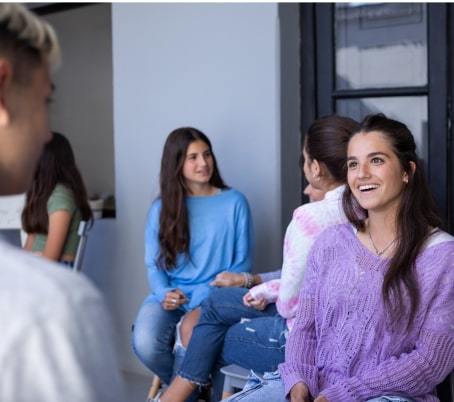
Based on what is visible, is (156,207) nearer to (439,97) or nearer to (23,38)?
(439,97)

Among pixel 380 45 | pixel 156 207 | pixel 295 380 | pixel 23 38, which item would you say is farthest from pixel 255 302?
pixel 23 38

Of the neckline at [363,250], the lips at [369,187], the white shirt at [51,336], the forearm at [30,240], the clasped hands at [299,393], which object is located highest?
the lips at [369,187]

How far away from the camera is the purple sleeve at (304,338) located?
7.74 feet

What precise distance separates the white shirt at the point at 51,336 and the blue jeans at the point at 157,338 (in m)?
2.57

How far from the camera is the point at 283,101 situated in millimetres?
3561

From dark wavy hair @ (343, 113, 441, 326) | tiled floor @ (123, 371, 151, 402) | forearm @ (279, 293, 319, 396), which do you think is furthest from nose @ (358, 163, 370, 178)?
tiled floor @ (123, 371, 151, 402)

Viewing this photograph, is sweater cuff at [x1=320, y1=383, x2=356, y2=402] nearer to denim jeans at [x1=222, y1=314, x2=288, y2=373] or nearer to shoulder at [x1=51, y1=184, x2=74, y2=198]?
denim jeans at [x1=222, y1=314, x2=288, y2=373]

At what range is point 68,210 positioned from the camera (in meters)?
3.83

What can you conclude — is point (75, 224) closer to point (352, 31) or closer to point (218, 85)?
point (218, 85)

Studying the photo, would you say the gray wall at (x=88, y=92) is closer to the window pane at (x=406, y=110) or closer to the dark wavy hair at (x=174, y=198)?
the dark wavy hair at (x=174, y=198)

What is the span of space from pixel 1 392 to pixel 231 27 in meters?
3.16

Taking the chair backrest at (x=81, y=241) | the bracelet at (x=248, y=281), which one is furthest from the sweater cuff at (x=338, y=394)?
the chair backrest at (x=81, y=241)

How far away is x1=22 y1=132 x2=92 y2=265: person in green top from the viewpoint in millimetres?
3812

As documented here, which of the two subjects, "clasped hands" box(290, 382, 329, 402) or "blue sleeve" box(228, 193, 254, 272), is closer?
"clasped hands" box(290, 382, 329, 402)
